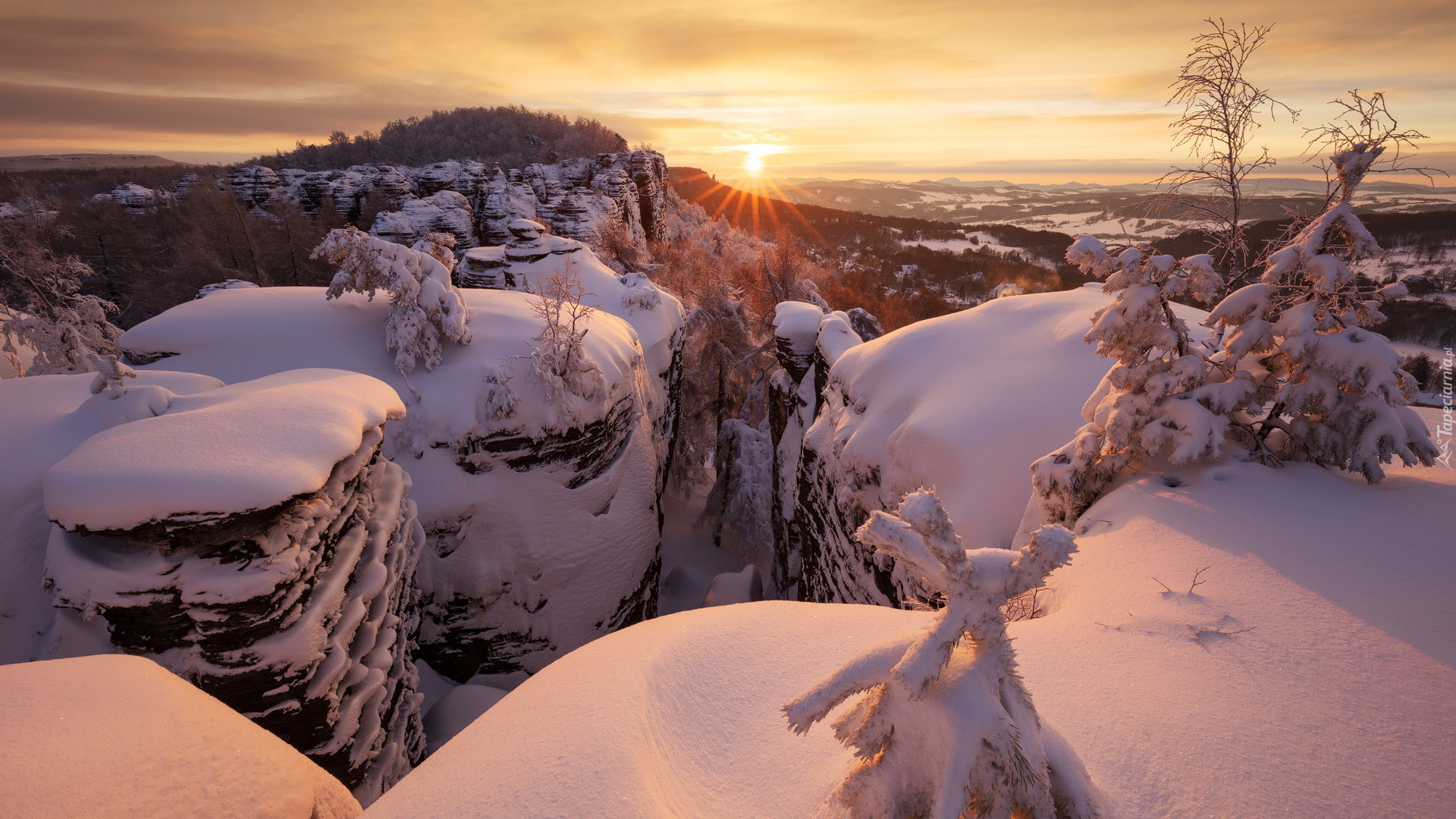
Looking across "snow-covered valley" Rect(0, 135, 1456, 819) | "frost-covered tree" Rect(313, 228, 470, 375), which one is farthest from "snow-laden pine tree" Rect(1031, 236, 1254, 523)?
"frost-covered tree" Rect(313, 228, 470, 375)

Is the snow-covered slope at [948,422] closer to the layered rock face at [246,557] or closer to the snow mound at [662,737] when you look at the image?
the snow mound at [662,737]

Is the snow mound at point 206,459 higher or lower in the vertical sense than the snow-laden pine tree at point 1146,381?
lower

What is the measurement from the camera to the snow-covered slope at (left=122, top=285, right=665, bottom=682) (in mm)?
11289

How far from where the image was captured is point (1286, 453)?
6164 mm

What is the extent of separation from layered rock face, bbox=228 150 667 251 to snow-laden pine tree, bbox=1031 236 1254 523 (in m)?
32.5

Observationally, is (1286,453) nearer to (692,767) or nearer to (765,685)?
(765,685)

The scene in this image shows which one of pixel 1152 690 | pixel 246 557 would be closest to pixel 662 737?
pixel 1152 690

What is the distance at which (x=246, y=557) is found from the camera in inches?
241

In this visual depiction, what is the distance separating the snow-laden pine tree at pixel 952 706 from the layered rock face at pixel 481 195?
34.1 m

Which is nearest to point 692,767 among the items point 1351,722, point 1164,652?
point 1164,652

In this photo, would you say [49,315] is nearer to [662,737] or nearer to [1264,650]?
[662,737]

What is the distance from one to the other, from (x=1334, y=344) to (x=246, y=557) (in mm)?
11479

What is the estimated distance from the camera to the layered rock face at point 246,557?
5.57m

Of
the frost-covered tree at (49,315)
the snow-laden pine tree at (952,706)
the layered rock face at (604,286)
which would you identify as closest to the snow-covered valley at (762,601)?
the snow-laden pine tree at (952,706)
